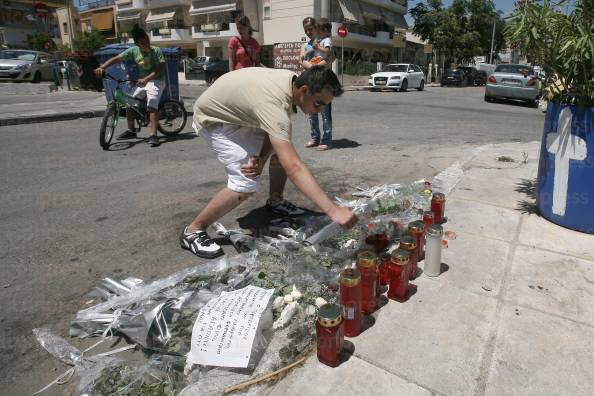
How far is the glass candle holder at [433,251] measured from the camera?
2651 millimetres

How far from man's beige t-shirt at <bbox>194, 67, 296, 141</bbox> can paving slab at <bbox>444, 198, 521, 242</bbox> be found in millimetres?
1710

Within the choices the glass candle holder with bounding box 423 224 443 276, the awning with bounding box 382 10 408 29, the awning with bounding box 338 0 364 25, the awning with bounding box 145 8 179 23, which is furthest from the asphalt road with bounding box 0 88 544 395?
the awning with bounding box 145 8 179 23

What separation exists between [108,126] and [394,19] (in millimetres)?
41884

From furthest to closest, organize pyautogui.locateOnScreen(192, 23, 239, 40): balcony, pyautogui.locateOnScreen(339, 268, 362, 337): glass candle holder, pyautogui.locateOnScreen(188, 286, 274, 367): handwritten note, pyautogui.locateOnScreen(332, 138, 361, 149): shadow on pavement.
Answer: pyautogui.locateOnScreen(192, 23, 239, 40): balcony < pyautogui.locateOnScreen(332, 138, 361, 149): shadow on pavement < pyautogui.locateOnScreen(339, 268, 362, 337): glass candle holder < pyautogui.locateOnScreen(188, 286, 274, 367): handwritten note

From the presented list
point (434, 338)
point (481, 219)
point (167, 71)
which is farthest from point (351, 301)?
point (167, 71)

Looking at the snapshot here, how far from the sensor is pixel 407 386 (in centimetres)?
186

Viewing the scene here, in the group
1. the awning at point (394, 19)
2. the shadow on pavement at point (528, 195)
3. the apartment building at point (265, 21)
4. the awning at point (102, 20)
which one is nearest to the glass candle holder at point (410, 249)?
the shadow on pavement at point (528, 195)

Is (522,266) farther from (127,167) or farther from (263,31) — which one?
(263,31)

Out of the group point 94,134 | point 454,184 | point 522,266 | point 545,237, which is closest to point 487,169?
point 454,184

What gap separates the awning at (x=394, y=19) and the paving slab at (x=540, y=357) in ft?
141

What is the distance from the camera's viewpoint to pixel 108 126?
6.66 metres

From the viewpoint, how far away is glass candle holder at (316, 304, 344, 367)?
188 cm

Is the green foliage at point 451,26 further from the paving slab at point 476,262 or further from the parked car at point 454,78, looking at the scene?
the paving slab at point 476,262

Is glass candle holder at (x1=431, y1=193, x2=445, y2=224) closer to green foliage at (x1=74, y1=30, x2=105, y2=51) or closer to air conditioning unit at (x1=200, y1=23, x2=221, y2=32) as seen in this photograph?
air conditioning unit at (x1=200, y1=23, x2=221, y2=32)
